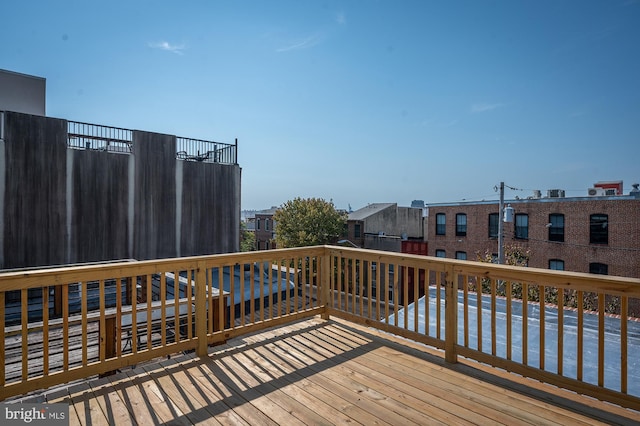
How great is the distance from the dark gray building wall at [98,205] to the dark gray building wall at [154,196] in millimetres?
439

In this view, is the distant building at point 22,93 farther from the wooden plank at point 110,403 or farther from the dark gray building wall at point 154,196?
the wooden plank at point 110,403

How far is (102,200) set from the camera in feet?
38.7

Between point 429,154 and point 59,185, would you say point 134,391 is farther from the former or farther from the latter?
point 429,154

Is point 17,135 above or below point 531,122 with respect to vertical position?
below

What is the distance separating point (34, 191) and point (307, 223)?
16977 millimetres

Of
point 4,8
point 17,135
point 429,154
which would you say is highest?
point 4,8

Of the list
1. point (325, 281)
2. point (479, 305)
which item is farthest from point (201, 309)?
point (479, 305)

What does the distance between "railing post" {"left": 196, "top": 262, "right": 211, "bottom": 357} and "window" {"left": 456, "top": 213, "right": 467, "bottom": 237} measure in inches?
915

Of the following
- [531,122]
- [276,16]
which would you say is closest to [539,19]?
[276,16]

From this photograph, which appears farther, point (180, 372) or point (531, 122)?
point (531, 122)

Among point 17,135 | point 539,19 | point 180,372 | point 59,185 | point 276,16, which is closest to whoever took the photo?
point 180,372

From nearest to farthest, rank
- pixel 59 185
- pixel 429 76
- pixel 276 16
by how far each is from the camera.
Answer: pixel 276 16, pixel 59 185, pixel 429 76

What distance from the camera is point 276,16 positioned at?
8023 mm

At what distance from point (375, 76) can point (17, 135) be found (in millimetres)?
12472
